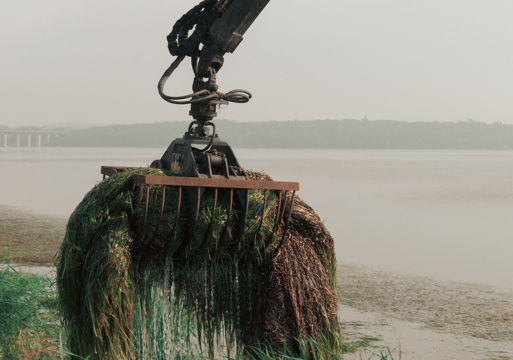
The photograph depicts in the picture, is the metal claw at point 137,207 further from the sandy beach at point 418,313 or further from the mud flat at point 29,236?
the mud flat at point 29,236

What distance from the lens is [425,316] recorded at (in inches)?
247

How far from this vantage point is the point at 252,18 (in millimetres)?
4059

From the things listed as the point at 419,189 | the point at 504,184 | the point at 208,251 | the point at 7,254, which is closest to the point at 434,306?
the point at 208,251

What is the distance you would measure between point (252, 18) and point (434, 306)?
4196 mm

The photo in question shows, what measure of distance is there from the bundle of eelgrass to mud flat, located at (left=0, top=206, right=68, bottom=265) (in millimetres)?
3959

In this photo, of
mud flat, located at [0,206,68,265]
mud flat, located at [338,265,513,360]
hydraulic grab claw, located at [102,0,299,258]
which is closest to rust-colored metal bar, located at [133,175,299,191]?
hydraulic grab claw, located at [102,0,299,258]

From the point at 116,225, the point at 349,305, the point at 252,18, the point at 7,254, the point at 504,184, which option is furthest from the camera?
the point at 504,184

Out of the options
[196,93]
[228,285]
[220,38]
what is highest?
[220,38]

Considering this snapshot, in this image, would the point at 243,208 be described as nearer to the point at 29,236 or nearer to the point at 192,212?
the point at 192,212

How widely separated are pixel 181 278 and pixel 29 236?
285 inches

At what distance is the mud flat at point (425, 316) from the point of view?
17.5 ft

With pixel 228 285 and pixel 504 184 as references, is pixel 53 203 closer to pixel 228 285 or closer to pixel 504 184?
pixel 228 285

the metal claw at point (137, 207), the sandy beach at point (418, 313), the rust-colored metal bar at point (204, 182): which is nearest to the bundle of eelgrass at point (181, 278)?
the metal claw at point (137, 207)

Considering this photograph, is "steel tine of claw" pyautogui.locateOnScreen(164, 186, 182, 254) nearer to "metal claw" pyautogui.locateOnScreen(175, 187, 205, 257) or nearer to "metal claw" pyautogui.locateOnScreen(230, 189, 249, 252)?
"metal claw" pyautogui.locateOnScreen(175, 187, 205, 257)
